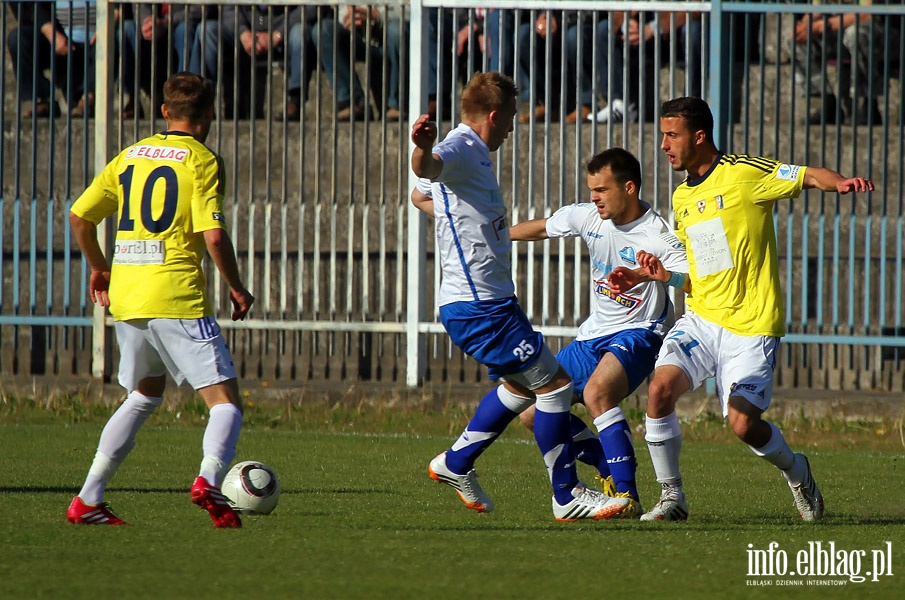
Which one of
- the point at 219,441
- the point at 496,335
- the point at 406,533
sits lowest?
the point at 406,533

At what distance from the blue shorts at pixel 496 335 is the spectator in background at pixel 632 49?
5.02 metres

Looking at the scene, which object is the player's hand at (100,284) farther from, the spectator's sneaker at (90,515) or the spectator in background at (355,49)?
the spectator in background at (355,49)

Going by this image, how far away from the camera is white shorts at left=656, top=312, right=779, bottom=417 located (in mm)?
6406

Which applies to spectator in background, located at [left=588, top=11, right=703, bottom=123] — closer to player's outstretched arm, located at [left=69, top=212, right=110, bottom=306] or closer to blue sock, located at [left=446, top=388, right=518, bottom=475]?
blue sock, located at [left=446, top=388, right=518, bottom=475]

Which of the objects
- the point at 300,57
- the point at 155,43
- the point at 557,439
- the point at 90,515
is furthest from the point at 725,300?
the point at 155,43

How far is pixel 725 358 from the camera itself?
6.50m

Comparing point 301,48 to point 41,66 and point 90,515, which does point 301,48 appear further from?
point 90,515

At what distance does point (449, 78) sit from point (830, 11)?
301cm

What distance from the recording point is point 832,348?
11.0 m

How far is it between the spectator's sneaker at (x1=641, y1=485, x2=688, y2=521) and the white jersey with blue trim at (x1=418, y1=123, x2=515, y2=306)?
1.11 m

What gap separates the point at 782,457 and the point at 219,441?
2507 millimetres

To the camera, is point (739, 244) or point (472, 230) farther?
point (739, 244)

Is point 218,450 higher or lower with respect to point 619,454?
higher

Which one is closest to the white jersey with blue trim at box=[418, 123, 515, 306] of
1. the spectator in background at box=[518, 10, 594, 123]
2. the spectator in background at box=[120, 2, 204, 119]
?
the spectator in background at box=[518, 10, 594, 123]
